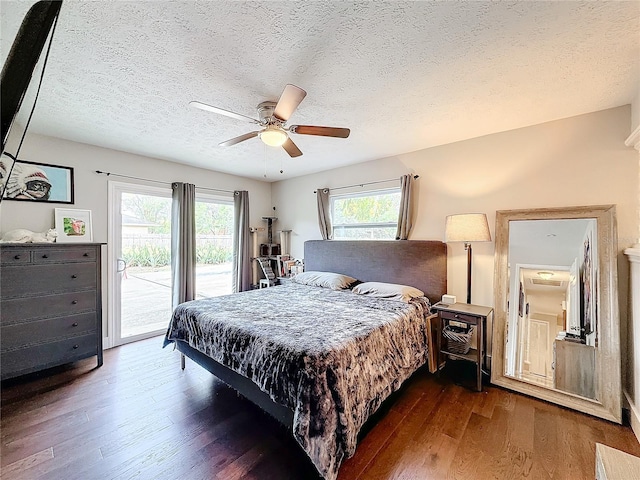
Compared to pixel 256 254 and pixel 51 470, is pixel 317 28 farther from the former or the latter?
pixel 256 254

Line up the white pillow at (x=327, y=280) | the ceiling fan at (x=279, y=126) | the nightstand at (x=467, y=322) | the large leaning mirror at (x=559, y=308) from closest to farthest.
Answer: the ceiling fan at (x=279, y=126) → the large leaning mirror at (x=559, y=308) → the nightstand at (x=467, y=322) → the white pillow at (x=327, y=280)

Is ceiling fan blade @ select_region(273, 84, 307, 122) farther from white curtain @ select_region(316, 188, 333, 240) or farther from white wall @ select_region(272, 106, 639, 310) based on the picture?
white curtain @ select_region(316, 188, 333, 240)

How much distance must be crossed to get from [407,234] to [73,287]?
3.85 meters

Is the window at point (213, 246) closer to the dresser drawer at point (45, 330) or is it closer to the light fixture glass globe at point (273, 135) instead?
the dresser drawer at point (45, 330)

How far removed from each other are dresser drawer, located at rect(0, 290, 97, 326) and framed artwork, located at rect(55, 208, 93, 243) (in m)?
0.78

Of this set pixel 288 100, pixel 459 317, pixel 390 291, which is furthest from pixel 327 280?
pixel 288 100

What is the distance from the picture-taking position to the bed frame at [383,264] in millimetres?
2602

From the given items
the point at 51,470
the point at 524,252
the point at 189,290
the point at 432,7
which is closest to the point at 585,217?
the point at 524,252

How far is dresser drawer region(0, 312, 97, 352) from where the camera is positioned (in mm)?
2362

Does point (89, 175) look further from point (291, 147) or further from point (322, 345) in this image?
point (322, 345)

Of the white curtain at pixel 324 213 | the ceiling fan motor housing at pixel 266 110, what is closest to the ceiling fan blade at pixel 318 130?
the ceiling fan motor housing at pixel 266 110

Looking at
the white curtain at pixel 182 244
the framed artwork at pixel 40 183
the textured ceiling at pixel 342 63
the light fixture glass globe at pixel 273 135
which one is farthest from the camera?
the white curtain at pixel 182 244

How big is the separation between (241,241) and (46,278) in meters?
2.52

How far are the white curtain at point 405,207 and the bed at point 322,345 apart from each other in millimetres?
198
